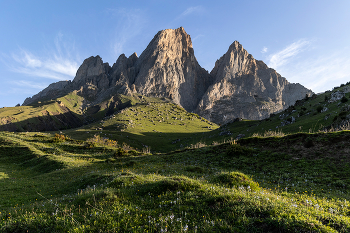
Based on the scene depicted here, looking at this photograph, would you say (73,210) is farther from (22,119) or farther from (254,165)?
(22,119)

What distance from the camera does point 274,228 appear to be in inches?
200

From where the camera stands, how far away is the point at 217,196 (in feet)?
24.3

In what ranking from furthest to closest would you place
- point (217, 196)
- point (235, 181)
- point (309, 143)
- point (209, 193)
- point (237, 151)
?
1. point (237, 151)
2. point (309, 143)
3. point (235, 181)
4. point (209, 193)
5. point (217, 196)

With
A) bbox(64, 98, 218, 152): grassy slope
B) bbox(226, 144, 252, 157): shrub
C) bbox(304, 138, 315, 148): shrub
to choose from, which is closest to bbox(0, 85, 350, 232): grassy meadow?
bbox(304, 138, 315, 148): shrub

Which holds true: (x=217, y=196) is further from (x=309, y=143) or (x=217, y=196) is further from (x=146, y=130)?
(x=146, y=130)

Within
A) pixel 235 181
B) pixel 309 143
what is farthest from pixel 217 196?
pixel 309 143

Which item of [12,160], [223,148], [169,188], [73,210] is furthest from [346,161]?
[12,160]

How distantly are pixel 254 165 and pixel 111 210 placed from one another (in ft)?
52.0

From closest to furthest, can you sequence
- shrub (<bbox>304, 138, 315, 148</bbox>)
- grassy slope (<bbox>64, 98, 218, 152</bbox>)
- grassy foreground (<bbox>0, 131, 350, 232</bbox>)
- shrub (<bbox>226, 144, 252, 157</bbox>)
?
grassy foreground (<bbox>0, 131, 350, 232</bbox>) < shrub (<bbox>304, 138, 315, 148</bbox>) < shrub (<bbox>226, 144, 252, 157</bbox>) < grassy slope (<bbox>64, 98, 218, 152</bbox>)

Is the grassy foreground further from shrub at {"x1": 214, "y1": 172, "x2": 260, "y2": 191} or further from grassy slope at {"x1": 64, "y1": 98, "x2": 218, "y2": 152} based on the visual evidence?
grassy slope at {"x1": 64, "y1": 98, "x2": 218, "y2": 152}

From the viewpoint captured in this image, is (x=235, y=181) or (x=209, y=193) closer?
(x=209, y=193)

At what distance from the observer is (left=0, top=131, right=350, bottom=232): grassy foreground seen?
562 centimetres

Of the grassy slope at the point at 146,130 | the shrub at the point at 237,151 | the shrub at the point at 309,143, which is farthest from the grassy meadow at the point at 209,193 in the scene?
the grassy slope at the point at 146,130

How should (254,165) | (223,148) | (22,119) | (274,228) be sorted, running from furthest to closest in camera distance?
1. (22,119)
2. (223,148)
3. (254,165)
4. (274,228)
